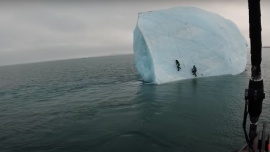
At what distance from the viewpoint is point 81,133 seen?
1692 cm

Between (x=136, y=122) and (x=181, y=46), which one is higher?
(x=181, y=46)

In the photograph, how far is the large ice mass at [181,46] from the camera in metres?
32.0

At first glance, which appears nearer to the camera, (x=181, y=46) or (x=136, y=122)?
(x=136, y=122)

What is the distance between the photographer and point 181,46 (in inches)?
1305

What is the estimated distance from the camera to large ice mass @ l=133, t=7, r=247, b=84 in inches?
1260

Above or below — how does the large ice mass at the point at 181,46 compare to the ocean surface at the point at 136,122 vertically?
above

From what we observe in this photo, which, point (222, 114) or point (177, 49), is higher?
point (177, 49)

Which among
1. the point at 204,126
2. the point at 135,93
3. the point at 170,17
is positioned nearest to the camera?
the point at 204,126

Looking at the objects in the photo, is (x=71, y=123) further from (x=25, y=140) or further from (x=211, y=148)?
(x=211, y=148)

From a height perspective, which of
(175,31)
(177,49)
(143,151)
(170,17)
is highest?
(170,17)

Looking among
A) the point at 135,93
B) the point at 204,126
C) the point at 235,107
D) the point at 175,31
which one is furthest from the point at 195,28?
the point at 204,126

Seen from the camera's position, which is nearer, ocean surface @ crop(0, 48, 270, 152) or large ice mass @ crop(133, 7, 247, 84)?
ocean surface @ crop(0, 48, 270, 152)

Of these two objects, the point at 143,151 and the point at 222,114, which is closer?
the point at 143,151

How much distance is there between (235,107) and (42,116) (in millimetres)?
17254
